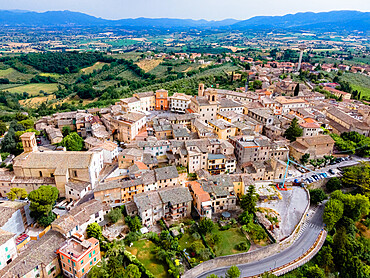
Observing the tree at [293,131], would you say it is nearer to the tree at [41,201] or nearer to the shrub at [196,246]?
the shrub at [196,246]

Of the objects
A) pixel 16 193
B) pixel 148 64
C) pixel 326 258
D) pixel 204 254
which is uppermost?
pixel 148 64

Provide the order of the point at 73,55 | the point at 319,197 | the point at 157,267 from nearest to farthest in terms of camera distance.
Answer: the point at 157,267 → the point at 319,197 → the point at 73,55

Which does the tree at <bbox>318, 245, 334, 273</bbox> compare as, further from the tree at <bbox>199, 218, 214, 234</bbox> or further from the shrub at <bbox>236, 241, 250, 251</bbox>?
the tree at <bbox>199, 218, 214, 234</bbox>

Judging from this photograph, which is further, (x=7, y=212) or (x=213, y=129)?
(x=213, y=129)

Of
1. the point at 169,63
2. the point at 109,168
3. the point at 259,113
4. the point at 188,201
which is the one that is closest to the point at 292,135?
the point at 259,113

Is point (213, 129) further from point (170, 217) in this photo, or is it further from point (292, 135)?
point (170, 217)

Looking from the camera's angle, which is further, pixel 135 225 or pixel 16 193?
pixel 16 193

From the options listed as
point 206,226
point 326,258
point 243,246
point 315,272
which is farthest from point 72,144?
point 326,258

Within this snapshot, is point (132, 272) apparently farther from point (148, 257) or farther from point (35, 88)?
point (35, 88)
